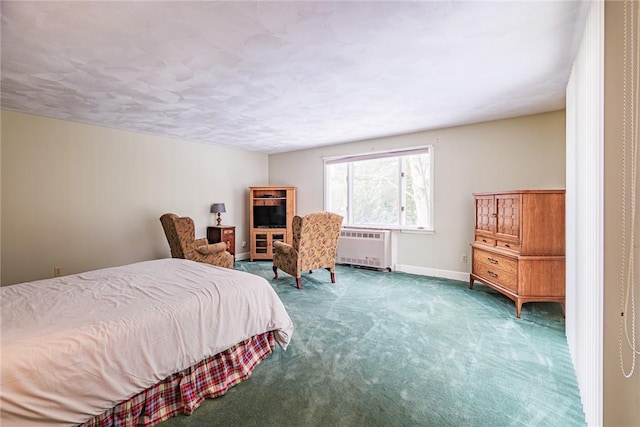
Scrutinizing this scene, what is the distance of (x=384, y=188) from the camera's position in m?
5.43

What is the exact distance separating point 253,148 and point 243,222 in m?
1.69

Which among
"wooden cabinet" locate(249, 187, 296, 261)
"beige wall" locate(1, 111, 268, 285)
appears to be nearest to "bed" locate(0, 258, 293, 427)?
"beige wall" locate(1, 111, 268, 285)

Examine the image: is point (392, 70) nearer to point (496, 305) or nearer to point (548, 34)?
point (548, 34)

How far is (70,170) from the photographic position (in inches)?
162

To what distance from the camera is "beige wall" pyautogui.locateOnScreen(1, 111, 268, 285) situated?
12.1ft

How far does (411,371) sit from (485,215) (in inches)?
99.8

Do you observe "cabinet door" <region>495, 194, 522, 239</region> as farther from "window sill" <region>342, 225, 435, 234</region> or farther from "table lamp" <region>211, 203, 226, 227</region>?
"table lamp" <region>211, 203, 226, 227</region>

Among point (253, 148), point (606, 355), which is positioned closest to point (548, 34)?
point (606, 355)

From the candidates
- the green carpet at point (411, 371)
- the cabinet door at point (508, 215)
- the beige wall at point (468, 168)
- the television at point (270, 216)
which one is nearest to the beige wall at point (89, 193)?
the television at point (270, 216)

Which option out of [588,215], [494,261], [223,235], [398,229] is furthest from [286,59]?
[223,235]

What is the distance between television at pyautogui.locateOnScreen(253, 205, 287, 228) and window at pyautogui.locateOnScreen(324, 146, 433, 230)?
1020 millimetres

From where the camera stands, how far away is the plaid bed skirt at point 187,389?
1.54 m

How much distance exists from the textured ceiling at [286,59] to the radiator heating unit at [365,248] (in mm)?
2143

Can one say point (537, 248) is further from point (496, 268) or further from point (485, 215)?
point (485, 215)
